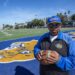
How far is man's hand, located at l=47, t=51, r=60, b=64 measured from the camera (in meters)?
3.16

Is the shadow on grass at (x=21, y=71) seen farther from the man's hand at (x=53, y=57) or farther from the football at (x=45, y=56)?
the man's hand at (x=53, y=57)

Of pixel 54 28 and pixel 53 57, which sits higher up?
pixel 54 28

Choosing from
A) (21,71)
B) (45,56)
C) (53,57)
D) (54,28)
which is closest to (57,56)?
(53,57)

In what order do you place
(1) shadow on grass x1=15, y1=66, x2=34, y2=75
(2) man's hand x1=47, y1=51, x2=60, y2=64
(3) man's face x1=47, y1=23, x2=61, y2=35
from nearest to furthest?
1. (2) man's hand x1=47, y1=51, x2=60, y2=64
2. (3) man's face x1=47, y1=23, x2=61, y2=35
3. (1) shadow on grass x1=15, y1=66, x2=34, y2=75

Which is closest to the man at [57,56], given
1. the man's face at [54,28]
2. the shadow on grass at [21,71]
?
the man's face at [54,28]

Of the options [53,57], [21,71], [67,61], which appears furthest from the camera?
[21,71]

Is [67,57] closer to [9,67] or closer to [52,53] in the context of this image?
[52,53]

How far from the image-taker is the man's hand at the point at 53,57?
3.16m

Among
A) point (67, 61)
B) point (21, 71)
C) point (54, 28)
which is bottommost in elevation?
point (21, 71)

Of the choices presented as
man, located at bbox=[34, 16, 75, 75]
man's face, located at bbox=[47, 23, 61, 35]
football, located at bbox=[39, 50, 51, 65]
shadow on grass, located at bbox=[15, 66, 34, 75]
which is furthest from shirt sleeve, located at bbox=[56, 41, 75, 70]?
shadow on grass, located at bbox=[15, 66, 34, 75]

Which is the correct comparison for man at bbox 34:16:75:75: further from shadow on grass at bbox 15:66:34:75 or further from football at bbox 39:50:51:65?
shadow on grass at bbox 15:66:34:75

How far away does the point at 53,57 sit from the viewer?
10.4ft

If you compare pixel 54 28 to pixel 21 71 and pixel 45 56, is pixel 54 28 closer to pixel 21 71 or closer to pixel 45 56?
pixel 45 56

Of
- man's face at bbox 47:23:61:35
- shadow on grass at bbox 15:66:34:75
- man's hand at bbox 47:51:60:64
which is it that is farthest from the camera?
shadow on grass at bbox 15:66:34:75
